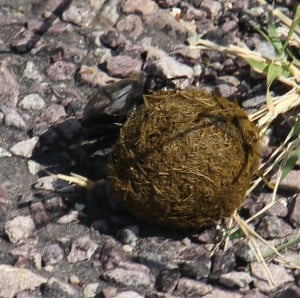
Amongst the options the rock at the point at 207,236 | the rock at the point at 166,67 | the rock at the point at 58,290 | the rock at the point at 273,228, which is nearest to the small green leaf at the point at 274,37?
the rock at the point at 166,67

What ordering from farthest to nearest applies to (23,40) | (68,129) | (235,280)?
(23,40) < (68,129) < (235,280)

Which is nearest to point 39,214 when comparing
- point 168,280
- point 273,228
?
point 168,280

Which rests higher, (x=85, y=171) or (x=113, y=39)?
(x=113, y=39)

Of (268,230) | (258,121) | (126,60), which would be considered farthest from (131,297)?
(126,60)

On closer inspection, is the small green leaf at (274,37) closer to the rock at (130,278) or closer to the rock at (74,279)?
the rock at (130,278)

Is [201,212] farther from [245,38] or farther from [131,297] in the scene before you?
[245,38]

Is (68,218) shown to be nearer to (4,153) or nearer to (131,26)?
(4,153)
